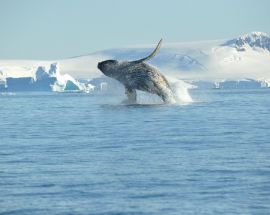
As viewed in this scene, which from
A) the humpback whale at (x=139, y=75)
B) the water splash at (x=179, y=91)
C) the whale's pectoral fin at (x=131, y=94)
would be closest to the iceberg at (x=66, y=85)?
the water splash at (x=179, y=91)

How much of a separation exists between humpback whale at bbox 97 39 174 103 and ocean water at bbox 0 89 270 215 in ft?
34.4

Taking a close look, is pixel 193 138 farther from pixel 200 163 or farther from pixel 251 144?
pixel 200 163

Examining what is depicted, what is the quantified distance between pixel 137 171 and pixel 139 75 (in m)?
23.1

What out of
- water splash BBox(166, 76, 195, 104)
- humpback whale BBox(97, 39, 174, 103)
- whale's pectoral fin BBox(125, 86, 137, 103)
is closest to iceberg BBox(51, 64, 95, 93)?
water splash BBox(166, 76, 195, 104)

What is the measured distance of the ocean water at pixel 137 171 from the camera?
15648mm

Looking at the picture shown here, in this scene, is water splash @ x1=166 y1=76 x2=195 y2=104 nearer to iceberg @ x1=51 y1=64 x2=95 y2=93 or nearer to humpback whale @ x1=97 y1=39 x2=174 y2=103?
humpback whale @ x1=97 y1=39 x2=174 y2=103

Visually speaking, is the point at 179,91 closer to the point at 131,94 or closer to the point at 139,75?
the point at 131,94

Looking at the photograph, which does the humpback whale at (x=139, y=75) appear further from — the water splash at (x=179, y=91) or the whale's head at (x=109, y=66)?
the water splash at (x=179, y=91)

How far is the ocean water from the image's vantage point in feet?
51.3

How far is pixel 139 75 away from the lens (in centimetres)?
4206

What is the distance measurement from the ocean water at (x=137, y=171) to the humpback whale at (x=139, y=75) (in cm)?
1048

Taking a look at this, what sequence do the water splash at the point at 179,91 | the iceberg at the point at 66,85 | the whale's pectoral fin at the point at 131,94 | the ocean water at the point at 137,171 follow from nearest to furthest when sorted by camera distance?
the ocean water at the point at 137,171
the whale's pectoral fin at the point at 131,94
the water splash at the point at 179,91
the iceberg at the point at 66,85

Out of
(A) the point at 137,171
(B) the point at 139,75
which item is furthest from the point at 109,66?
(A) the point at 137,171

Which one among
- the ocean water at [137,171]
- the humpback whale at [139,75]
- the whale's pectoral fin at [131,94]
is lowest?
the ocean water at [137,171]
